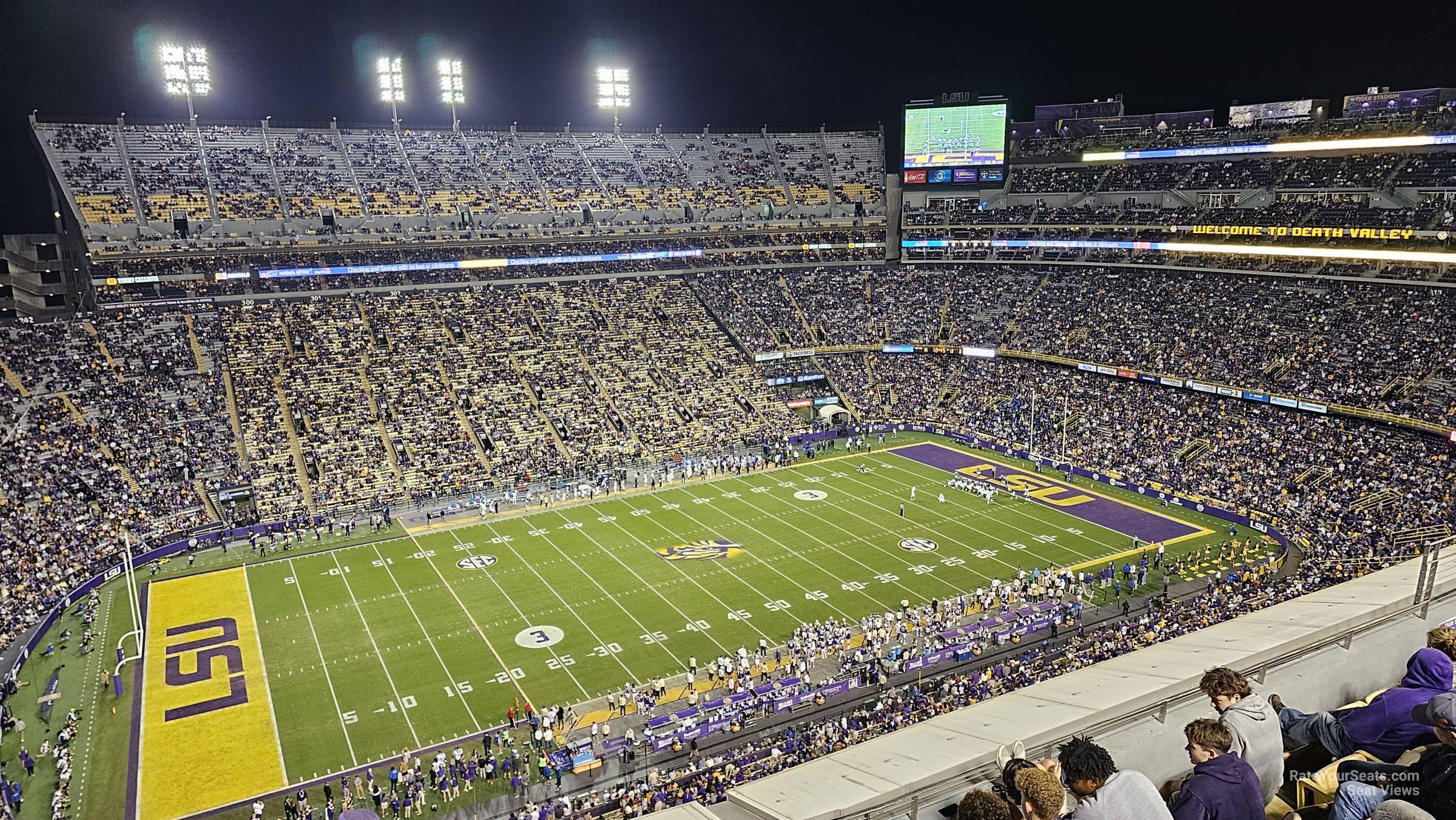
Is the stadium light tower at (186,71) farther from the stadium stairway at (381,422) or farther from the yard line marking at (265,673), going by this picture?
the yard line marking at (265,673)

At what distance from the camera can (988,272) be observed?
6069 cm

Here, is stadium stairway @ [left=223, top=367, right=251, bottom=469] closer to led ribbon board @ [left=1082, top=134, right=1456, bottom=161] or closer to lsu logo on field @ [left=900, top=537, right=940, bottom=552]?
lsu logo on field @ [left=900, top=537, right=940, bottom=552]

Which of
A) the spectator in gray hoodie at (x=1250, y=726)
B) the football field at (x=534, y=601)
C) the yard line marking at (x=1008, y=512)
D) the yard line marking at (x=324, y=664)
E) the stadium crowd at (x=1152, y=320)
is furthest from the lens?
the stadium crowd at (x=1152, y=320)

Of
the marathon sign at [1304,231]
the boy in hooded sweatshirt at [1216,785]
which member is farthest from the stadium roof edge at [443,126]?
the boy in hooded sweatshirt at [1216,785]

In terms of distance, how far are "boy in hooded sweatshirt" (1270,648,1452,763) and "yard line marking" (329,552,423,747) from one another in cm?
1957

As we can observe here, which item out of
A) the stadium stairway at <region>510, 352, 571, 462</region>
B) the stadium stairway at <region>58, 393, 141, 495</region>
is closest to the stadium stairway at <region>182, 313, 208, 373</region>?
the stadium stairway at <region>58, 393, 141, 495</region>

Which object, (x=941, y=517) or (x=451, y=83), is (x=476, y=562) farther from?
(x=451, y=83)

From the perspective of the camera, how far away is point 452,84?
62.1 meters

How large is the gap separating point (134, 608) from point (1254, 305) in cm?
4969

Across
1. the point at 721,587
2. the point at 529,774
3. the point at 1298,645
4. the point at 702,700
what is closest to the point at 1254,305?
the point at 721,587

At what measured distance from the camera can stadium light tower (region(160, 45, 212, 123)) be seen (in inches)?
2100

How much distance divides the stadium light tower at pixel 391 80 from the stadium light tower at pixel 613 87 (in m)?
13.9

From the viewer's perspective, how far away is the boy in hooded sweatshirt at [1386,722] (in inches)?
184

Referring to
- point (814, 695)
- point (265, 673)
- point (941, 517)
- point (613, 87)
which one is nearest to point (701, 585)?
point (814, 695)
